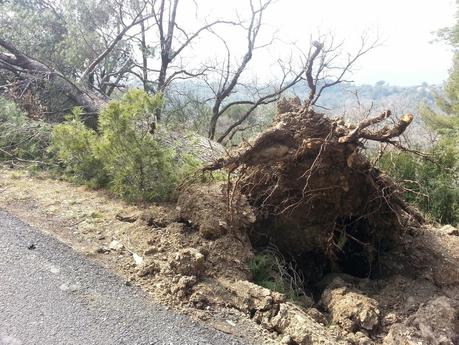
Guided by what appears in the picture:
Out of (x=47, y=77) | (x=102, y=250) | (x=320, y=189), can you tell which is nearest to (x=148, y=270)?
(x=102, y=250)

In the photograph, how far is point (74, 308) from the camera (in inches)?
101

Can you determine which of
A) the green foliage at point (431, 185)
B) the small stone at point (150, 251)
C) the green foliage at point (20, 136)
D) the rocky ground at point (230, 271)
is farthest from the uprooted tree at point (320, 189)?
the green foliage at point (20, 136)

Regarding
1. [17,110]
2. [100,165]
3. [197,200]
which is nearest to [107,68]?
[17,110]

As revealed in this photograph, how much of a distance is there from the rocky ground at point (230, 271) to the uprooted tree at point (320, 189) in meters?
0.24

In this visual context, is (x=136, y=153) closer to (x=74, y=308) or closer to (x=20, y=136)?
(x=74, y=308)

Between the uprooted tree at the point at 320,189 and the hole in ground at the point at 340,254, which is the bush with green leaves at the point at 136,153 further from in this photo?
the hole in ground at the point at 340,254

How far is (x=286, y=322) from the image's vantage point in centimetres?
266

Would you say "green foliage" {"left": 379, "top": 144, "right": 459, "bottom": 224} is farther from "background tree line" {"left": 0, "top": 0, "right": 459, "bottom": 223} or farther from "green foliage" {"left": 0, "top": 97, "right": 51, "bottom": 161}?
"green foliage" {"left": 0, "top": 97, "right": 51, "bottom": 161}

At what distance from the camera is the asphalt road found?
2.34m

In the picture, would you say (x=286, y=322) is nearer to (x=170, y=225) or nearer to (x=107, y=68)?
(x=170, y=225)

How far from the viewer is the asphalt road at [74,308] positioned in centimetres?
234

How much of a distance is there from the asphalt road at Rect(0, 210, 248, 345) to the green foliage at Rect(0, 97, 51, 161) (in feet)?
8.05

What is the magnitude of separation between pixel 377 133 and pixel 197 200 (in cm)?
159

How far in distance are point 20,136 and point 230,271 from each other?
3708 mm
